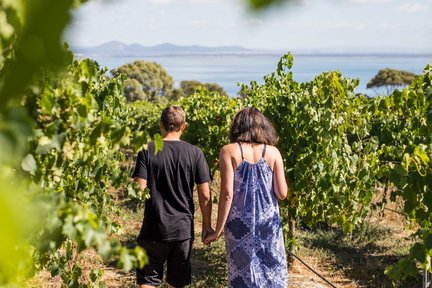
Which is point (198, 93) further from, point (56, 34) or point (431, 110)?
point (56, 34)

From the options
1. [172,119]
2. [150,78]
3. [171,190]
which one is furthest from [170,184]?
[150,78]

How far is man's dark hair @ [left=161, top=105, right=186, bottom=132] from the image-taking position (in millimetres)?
3699

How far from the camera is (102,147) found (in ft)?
7.18

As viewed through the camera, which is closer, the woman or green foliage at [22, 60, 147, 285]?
green foliage at [22, 60, 147, 285]

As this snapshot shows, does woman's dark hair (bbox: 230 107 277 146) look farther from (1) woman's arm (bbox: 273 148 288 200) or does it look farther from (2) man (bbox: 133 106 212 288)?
(2) man (bbox: 133 106 212 288)

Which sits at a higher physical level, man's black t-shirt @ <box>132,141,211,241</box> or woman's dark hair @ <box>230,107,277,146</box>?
woman's dark hair @ <box>230,107,277,146</box>

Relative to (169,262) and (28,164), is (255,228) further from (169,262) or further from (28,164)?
(28,164)

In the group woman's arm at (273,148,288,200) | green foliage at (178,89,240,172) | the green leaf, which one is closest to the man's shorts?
woman's arm at (273,148,288,200)

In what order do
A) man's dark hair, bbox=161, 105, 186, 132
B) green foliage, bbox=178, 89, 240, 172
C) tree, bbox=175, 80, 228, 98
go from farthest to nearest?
1. tree, bbox=175, 80, 228, 98
2. green foliage, bbox=178, 89, 240, 172
3. man's dark hair, bbox=161, 105, 186, 132

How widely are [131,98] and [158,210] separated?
5417 centimetres

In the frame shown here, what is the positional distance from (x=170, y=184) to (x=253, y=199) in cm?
60

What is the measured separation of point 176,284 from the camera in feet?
13.2

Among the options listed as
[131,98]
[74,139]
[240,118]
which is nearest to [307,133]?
[240,118]

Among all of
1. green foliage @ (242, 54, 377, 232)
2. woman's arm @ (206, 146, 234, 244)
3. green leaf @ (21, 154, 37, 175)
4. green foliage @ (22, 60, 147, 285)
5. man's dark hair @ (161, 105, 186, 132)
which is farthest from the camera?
green foliage @ (242, 54, 377, 232)
